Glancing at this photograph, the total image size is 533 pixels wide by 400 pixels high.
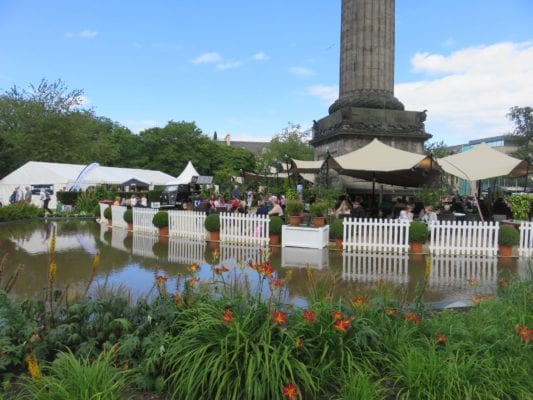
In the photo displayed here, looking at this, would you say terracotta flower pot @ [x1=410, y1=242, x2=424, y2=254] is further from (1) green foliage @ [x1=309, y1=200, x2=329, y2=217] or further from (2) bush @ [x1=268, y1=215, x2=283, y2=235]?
(2) bush @ [x1=268, y1=215, x2=283, y2=235]

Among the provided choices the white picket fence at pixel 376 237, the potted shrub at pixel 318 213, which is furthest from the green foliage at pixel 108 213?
the white picket fence at pixel 376 237

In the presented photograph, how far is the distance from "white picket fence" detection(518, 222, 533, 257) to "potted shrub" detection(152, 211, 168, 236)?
10.0 meters

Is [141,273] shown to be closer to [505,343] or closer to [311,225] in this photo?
[311,225]

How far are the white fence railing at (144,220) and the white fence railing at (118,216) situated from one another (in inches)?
56.6

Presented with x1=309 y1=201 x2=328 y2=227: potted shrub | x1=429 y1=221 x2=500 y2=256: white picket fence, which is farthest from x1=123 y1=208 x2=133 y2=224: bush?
x1=429 y1=221 x2=500 y2=256: white picket fence

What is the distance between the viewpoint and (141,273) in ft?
26.2

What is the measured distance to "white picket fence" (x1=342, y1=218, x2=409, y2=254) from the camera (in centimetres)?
1051

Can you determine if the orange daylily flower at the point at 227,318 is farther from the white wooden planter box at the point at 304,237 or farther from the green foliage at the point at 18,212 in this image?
the green foliage at the point at 18,212

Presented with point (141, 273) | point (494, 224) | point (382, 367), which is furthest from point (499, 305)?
point (494, 224)

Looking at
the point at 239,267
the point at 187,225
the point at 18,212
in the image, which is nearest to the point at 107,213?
the point at 18,212

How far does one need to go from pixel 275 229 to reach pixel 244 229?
38.3 inches

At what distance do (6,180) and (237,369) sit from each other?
32.7 m

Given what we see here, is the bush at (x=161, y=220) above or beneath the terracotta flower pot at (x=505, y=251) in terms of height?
above

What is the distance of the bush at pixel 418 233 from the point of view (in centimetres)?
1029
